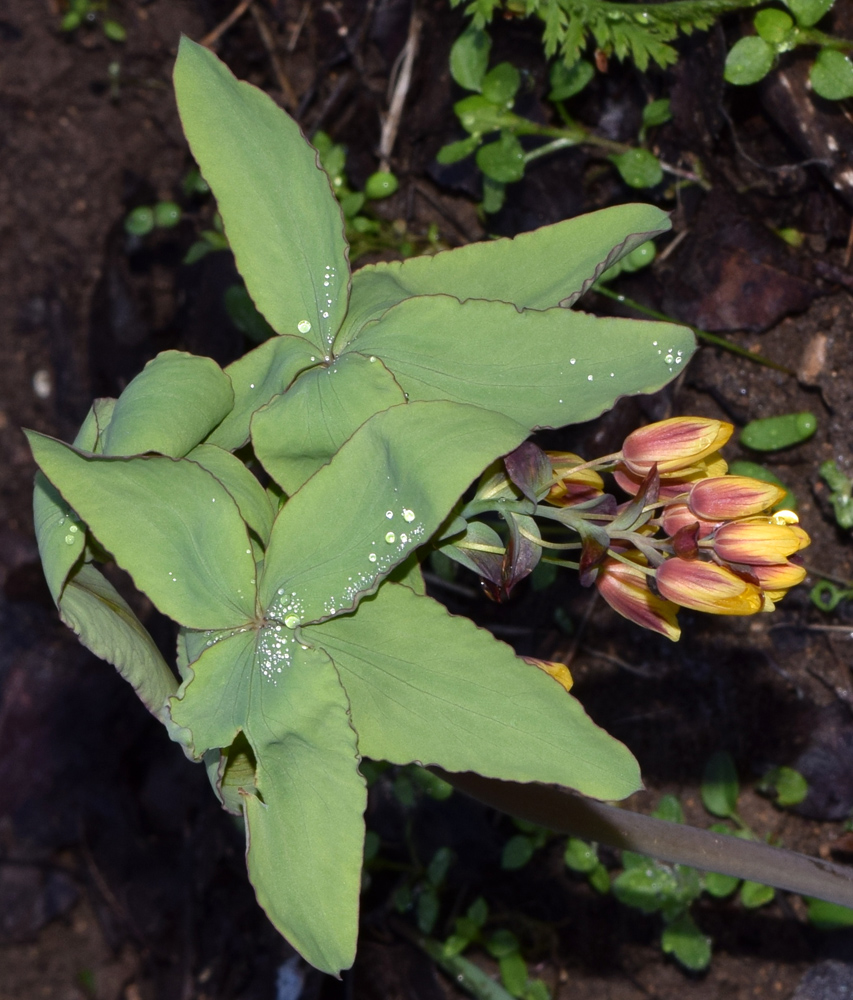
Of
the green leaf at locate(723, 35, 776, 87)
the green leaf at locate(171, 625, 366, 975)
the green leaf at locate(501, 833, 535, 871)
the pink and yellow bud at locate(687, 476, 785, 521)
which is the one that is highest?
the green leaf at locate(723, 35, 776, 87)

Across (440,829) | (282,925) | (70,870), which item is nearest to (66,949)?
(70,870)

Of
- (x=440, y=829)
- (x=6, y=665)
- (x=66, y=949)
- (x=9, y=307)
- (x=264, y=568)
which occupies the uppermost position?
(x=264, y=568)

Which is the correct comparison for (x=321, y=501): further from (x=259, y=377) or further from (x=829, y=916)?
(x=829, y=916)

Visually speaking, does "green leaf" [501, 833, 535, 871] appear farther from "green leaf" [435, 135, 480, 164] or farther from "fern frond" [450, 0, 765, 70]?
"fern frond" [450, 0, 765, 70]

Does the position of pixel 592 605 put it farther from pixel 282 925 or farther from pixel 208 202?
pixel 208 202

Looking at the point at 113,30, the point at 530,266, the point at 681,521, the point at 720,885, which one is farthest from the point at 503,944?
the point at 113,30

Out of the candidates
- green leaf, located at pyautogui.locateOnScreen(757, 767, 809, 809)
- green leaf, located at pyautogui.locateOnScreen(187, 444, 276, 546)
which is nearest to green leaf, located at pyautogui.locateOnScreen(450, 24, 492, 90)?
green leaf, located at pyautogui.locateOnScreen(187, 444, 276, 546)

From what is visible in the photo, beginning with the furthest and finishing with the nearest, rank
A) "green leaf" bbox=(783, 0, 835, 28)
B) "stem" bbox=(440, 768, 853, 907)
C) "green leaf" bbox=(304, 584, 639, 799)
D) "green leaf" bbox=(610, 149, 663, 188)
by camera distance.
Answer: "green leaf" bbox=(610, 149, 663, 188), "green leaf" bbox=(783, 0, 835, 28), "stem" bbox=(440, 768, 853, 907), "green leaf" bbox=(304, 584, 639, 799)
